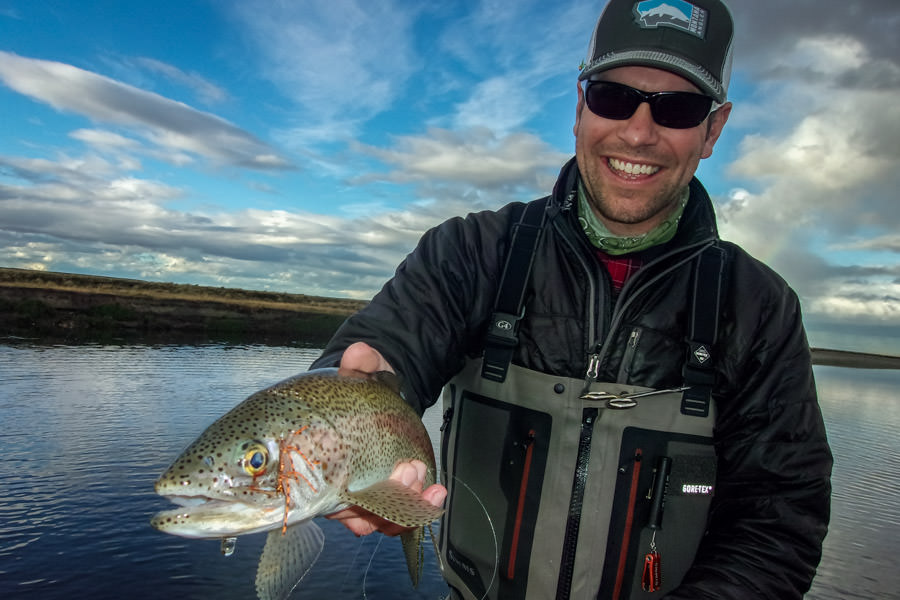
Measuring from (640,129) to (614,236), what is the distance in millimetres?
603

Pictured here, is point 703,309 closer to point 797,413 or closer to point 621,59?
point 797,413

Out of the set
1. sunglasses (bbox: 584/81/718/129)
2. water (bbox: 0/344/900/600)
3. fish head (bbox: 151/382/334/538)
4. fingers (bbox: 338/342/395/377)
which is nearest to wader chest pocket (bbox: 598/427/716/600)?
fingers (bbox: 338/342/395/377)

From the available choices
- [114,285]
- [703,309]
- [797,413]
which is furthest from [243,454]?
[114,285]

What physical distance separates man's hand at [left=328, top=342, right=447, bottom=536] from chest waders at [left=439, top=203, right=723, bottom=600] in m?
0.64

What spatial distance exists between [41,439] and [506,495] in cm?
1822

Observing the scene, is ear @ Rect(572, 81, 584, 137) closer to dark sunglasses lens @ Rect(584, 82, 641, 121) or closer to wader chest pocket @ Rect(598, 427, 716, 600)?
dark sunglasses lens @ Rect(584, 82, 641, 121)

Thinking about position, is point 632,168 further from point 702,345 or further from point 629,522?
point 629,522

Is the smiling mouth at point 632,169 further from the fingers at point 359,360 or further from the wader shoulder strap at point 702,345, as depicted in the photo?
the fingers at point 359,360

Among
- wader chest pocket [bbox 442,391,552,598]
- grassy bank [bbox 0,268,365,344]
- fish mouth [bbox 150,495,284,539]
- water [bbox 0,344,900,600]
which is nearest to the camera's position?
fish mouth [bbox 150,495,284,539]

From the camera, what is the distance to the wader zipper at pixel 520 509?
3211 mm

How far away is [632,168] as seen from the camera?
3.40 metres

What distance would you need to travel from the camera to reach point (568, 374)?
10.6 ft

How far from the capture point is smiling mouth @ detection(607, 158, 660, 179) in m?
3.40

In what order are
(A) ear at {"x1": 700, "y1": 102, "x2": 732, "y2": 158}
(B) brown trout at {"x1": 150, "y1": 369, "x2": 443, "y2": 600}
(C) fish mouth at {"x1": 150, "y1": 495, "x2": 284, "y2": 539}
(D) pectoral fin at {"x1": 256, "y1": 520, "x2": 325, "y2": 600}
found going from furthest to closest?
(A) ear at {"x1": 700, "y1": 102, "x2": 732, "y2": 158} → (D) pectoral fin at {"x1": 256, "y1": 520, "x2": 325, "y2": 600} → (B) brown trout at {"x1": 150, "y1": 369, "x2": 443, "y2": 600} → (C) fish mouth at {"x1": 150, "y1": 495, "x2": 284, "y2": 539}
